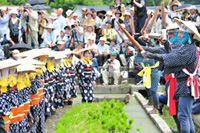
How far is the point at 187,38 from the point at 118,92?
8.07 meters

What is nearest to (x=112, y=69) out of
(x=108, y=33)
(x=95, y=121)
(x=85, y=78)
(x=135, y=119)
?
(x=108, y=33)

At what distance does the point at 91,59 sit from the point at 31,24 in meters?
3.13

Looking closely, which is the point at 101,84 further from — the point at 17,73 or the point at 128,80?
the point at 17,73

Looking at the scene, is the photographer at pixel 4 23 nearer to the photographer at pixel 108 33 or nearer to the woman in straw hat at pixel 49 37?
the woman in straw hat at pixel 49 37

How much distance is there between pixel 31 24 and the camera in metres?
14.5

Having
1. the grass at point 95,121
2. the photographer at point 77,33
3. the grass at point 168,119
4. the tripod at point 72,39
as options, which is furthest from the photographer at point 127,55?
the grass at point 95,121

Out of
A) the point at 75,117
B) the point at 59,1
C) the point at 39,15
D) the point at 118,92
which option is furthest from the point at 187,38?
the point at 59,1

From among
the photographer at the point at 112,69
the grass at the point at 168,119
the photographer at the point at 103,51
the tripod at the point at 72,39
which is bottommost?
the grass at the point at 168,119

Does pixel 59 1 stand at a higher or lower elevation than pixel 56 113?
higher

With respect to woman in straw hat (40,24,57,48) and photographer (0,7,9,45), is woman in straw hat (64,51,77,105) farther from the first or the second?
photographer (0,7,9,45)

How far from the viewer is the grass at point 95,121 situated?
7531 mm

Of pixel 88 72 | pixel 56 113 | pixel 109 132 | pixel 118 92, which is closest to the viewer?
pixel 109 132

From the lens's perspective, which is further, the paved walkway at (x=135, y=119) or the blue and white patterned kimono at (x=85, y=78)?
the blue and white patterned kimono at (x=85, y=78)

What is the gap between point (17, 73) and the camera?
248 inches
